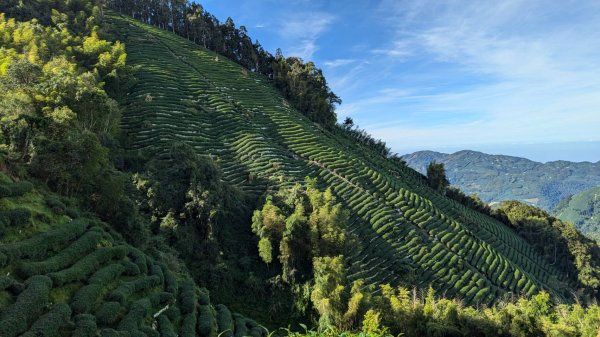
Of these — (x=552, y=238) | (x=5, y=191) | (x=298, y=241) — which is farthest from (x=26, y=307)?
(x=552, y=238)

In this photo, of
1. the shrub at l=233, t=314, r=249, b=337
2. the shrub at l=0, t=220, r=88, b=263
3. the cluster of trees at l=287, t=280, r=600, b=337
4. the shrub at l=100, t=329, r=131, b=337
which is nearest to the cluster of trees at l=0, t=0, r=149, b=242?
the shrub at l=0, t=220, r=88, b=263

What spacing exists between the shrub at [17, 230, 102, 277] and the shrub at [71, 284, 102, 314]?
1.56 metres

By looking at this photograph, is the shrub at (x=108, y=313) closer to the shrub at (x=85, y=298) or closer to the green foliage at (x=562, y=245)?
the shrub at (x=85, y=298)

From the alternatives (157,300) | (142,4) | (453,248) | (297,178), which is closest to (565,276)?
(453,248)

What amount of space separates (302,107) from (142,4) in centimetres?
5090

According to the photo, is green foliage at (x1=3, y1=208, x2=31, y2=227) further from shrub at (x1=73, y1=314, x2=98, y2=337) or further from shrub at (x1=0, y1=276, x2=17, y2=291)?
shrub at (x1=73, y1=314, x2=98, y2=337)

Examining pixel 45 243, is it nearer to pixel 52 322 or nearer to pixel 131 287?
pixel 131 287

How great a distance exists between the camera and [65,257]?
16797 mm

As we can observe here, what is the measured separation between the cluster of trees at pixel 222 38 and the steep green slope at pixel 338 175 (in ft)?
51.7

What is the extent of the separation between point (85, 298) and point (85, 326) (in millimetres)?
1616

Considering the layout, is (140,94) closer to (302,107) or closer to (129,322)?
(302,107)

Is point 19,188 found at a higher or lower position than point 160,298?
higher

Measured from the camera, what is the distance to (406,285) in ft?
126

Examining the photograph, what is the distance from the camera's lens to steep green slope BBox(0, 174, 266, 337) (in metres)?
13.5
